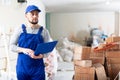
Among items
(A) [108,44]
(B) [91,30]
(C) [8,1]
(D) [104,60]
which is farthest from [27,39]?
(B) [91,30]

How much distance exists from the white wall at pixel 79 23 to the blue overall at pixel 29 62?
896 cm

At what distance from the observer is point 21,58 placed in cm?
258

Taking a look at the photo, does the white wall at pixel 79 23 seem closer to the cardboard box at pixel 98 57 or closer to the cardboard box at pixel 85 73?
the cardboard box at pixel 98 57

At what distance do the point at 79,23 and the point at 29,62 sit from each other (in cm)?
909

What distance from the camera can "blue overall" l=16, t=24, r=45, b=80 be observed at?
2537mm

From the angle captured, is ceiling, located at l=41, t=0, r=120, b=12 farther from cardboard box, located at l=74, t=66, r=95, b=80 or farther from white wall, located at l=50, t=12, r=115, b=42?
cardboard box, located at l=74, t=66, r=95, b=80

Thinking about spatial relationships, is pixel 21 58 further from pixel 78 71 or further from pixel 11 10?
pixel 78 71

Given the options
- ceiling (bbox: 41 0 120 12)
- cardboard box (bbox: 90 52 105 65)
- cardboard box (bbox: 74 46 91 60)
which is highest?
ceiling (bbox: 41 0 120 12)

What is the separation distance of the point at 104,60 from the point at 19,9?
2034mm

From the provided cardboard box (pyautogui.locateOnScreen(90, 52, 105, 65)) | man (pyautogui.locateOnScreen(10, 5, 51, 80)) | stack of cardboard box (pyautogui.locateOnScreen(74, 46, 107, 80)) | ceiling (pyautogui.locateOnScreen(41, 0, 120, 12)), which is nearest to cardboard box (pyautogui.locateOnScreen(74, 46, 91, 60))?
stack of cardboard box (pyautogui.locateOnScreen(74, 46, 107, 80))

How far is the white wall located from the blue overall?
8962 mm

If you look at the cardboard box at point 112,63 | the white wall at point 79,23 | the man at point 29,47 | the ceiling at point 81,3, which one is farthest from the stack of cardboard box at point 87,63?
the white wall at point 79,23

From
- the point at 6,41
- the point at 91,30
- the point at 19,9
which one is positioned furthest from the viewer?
the point at 91,30

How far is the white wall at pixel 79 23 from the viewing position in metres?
11.4
